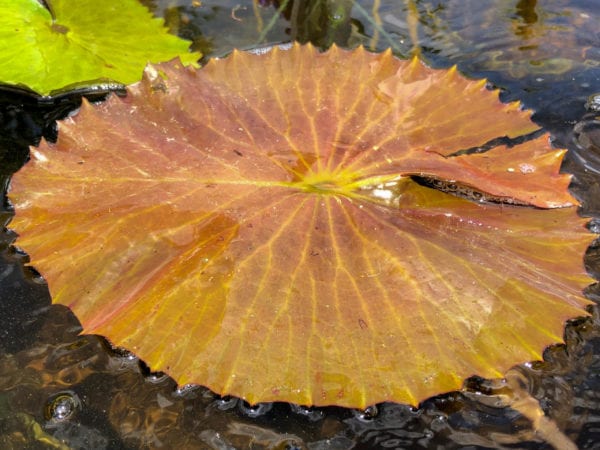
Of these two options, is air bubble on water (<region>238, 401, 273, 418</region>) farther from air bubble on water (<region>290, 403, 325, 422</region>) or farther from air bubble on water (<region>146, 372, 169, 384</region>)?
air bubble on water (<region>146, 372, 169, 384</region>)

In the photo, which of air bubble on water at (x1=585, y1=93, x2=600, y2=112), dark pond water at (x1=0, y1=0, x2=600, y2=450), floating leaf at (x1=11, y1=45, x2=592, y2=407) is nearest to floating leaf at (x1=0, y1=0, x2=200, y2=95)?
dark pond water at (x1=0, y1=0, x2=600, y2=450)

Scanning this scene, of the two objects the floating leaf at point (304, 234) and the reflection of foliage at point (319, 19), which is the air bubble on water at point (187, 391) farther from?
the reflection of foliage at point (319, 19)

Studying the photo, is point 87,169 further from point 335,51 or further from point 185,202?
point 335,51

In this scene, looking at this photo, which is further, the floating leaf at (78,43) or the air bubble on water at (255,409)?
the floating leaf at (78,43)

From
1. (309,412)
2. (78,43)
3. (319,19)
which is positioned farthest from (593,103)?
(78,43)

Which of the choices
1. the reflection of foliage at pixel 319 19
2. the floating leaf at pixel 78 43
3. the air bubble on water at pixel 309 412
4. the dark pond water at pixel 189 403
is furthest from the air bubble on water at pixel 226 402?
the reflection of foliage at pixel 319 19

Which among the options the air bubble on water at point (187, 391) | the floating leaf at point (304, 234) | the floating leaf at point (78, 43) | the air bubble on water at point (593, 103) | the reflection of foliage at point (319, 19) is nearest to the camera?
the floating leaf at point (304, 234)
